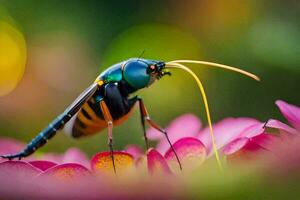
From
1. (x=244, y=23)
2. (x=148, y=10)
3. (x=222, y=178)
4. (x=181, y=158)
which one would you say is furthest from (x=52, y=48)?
(x=222, y=178)

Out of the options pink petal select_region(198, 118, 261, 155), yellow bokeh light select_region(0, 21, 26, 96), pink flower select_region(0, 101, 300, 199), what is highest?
yellow bokeh light select_region(0, 21, 26, 96)

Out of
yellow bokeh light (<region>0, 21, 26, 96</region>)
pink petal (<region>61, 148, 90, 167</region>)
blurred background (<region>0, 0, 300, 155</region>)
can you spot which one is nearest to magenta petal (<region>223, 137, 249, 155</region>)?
pink petal (<region>61, 148, 90, 167</region>)

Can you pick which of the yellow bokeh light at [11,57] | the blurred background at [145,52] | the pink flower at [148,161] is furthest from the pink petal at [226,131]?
the yellow bokeh light at [11,57]

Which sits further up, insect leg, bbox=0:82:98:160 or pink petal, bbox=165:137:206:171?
insect leg, bbox=0:82:98:160

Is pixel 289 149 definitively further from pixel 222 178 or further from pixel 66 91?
pixel 66 91

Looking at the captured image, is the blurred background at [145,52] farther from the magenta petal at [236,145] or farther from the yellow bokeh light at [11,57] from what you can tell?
the magenta petal at [236,145]

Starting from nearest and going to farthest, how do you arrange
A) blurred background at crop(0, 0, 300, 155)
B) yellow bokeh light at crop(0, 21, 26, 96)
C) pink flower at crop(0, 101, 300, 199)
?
pink flower at crop(0, 101, 300, 199) < blurred background at crop(0, 0, 300, 155) < yellow bokeh light at crop(0, 21, 26, 96)

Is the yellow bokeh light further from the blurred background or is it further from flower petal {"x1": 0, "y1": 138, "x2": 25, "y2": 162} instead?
flower petal {"x1": 0, "y1": 138, "x2": 25, "y2": 162}
